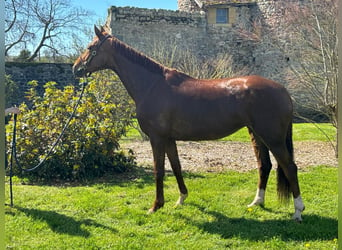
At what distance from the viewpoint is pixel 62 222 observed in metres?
4.05

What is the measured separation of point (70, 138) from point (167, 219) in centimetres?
284

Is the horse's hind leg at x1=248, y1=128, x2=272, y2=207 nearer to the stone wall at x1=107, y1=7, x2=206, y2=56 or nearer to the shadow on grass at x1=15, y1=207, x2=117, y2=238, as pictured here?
the shadow on grass at x1=15, y1=207, x2=117, y2=238

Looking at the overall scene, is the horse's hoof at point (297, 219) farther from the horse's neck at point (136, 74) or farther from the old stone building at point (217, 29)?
the old stone building at point (217, 29)

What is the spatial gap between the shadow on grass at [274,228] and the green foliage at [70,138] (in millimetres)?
2765

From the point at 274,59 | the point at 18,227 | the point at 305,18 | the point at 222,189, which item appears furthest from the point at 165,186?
the point at 274,59

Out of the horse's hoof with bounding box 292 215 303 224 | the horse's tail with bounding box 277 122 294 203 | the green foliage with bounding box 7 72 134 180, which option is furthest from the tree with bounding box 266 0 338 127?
the green foliage with bounding box 7 72 134 180

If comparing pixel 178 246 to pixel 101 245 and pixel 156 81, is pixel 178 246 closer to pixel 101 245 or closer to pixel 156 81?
pixel 101 245

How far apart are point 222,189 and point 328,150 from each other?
4.56 meters

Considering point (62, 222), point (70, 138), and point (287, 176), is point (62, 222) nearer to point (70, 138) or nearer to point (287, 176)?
point (70, 138)

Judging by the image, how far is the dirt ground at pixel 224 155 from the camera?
713cm

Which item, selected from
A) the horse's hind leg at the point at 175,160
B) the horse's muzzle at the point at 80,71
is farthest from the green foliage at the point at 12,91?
the horse's hind leg at the point at 175,160

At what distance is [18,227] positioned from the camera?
12.8 ft

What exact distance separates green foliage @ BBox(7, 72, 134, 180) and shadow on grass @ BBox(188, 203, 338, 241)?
2.77 m

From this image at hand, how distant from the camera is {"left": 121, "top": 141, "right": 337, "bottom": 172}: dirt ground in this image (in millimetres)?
7129
